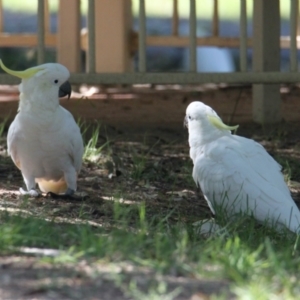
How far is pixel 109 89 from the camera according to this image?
24.9 ft

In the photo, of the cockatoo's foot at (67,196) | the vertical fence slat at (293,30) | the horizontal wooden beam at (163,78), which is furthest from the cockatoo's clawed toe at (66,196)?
the vertical fence slat at (293,30)

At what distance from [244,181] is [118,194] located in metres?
0.73

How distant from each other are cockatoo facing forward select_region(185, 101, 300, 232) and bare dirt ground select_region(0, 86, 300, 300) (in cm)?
24

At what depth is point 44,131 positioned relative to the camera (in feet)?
14.4

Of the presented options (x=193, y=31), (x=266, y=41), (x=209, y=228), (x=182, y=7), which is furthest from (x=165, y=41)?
(x=182, y=7)

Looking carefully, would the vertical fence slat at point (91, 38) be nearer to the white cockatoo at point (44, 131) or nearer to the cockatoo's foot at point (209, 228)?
the white cockatoo at point (44, 131)

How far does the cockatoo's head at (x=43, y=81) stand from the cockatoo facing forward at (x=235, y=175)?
2.59 ft

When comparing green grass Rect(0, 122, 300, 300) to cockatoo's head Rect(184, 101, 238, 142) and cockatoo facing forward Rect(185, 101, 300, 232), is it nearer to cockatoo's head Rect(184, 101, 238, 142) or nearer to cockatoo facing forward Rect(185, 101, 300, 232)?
cockatoo facing forward Rect(185, 101, 300, 232)

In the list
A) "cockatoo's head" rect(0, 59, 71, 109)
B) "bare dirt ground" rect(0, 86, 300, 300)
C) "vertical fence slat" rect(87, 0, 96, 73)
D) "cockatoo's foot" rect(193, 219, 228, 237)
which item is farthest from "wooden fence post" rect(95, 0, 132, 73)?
"cockatoo's foot" rect(193, 219, 228, 237)

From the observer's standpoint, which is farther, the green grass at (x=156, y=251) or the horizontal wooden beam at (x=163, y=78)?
the horizontal wooden beam at (x=163, y=78)

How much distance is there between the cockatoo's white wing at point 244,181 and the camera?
3.96m

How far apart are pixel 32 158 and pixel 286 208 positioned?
1.52 m

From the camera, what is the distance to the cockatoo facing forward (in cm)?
396

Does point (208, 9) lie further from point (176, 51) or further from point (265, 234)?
point (265, 234)
